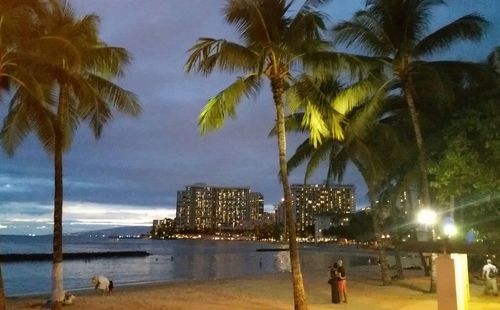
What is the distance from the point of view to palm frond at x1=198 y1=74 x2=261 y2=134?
1352 centimetres

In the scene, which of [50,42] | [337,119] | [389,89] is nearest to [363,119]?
[389,89]

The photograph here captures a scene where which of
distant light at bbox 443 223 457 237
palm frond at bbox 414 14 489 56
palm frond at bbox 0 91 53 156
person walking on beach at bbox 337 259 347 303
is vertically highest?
palm frond at bbox 414 14 489 56

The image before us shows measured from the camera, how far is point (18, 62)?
38.5 ft

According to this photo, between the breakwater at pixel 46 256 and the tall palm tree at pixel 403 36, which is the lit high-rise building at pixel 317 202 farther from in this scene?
the tall palm tree at pixel 403 36

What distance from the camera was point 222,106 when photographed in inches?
534

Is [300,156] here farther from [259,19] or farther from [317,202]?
[317,202]

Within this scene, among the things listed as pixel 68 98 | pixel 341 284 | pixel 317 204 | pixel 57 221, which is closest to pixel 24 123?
pixel 68 98

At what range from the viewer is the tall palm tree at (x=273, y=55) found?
516 inches

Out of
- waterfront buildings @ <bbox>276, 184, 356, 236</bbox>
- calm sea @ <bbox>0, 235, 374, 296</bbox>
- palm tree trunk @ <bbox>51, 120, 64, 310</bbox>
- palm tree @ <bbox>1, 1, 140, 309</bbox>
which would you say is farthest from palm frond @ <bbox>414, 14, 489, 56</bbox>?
waterfront buildings @ <bbox>276, 184, 356, 236</bbox>

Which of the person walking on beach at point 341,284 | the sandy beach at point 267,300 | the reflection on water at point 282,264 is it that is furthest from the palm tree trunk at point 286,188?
the reflection on water at point 282,264

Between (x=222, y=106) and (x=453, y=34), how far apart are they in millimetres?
8942

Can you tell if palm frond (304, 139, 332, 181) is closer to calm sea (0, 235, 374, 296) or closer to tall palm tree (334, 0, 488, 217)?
tall palm tree (334, 0, 488, 217)

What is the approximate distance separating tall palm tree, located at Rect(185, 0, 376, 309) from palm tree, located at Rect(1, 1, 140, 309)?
2804 mm

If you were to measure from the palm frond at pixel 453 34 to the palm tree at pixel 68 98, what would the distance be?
32.3ft
